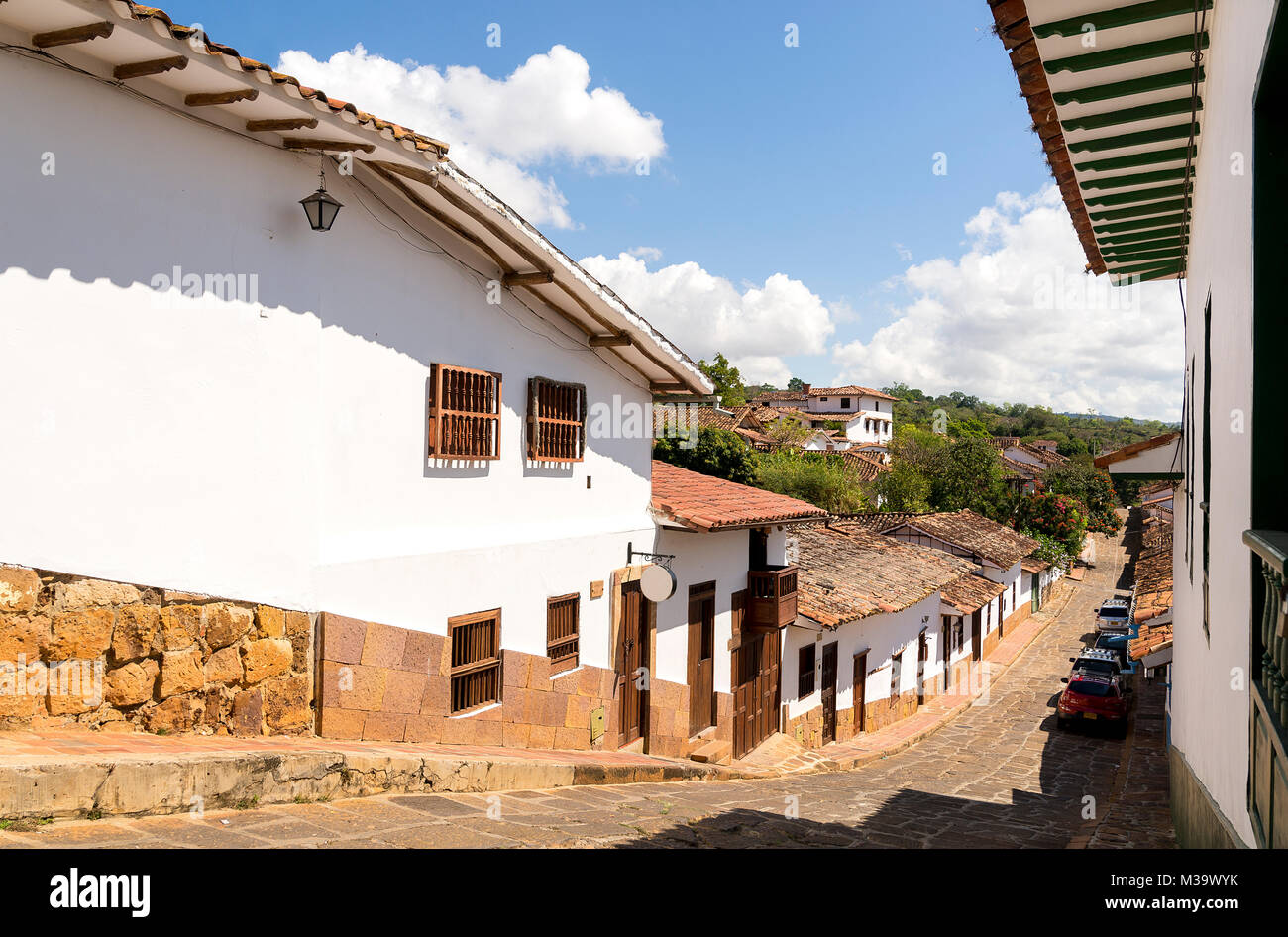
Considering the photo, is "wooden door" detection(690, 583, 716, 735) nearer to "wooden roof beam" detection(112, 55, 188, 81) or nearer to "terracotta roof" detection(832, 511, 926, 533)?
"wooden roof beam" detection(112, 55, 188, 81)

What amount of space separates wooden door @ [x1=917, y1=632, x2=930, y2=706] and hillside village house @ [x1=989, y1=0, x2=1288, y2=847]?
14671 mm

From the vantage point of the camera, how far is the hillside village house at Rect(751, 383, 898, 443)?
254 feet

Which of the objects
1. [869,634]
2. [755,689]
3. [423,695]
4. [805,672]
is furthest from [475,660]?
[869,634]

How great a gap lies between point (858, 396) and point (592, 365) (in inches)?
2847

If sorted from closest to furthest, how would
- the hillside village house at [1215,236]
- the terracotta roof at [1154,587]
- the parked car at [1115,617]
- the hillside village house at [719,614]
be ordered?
the hillside village house at [1215,236]
the hillside village house at [719,614]
the terracotta roof at [1154,587]
the parked car at [1115,617]

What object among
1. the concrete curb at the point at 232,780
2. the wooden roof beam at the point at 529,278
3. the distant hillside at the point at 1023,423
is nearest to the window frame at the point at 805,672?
the concrete curb at the point at 232,780

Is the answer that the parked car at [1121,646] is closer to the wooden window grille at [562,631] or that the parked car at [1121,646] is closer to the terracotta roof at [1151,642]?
the terracotta roof at [1151,642]

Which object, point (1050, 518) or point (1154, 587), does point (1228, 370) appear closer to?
point (1154, 587)

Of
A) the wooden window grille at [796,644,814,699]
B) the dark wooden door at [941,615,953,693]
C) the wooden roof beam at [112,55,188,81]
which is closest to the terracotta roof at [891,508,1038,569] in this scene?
the dark wooden door at [941,615,953,693]

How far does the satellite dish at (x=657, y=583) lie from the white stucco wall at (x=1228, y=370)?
18.5ft

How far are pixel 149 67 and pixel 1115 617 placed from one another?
33913 mm

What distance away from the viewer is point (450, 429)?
8.12m

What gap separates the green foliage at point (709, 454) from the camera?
25219 mm
